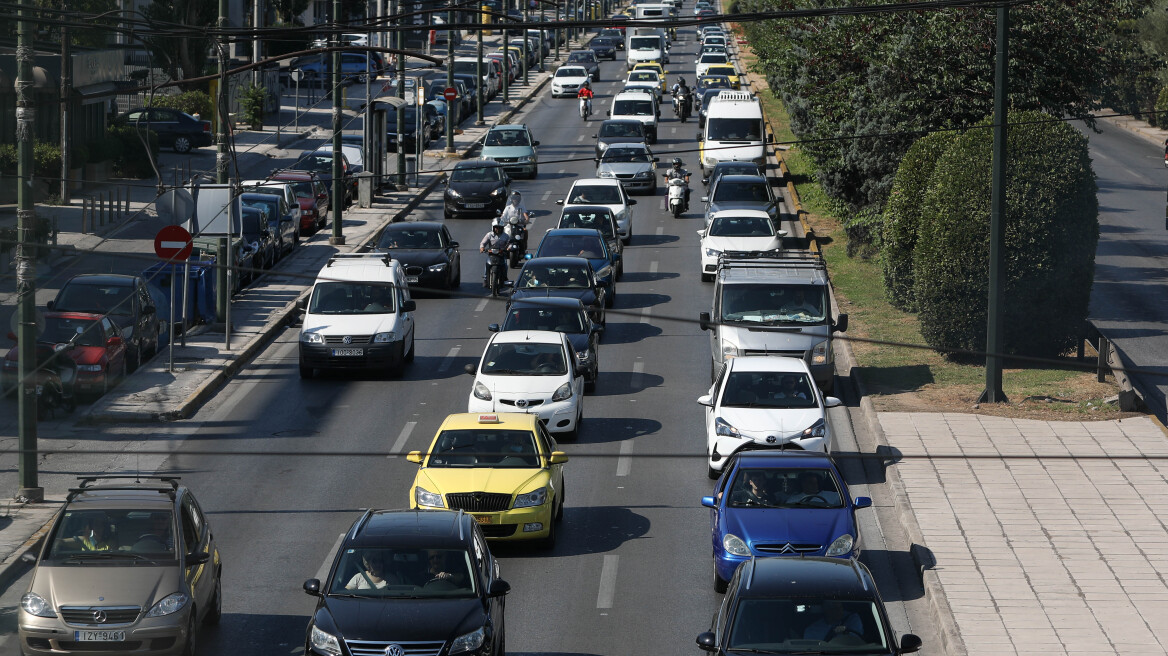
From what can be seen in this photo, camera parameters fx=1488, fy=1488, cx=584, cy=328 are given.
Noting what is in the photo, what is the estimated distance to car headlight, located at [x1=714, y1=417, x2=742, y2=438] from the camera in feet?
66.5

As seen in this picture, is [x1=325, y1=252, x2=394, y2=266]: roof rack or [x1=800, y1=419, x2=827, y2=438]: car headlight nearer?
[x1=800, y1=419, x2=827, y2=438]: car headlight

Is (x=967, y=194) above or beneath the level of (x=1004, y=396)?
above

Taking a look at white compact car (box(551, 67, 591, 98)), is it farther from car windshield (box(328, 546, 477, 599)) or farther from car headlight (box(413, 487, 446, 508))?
car windshield (box(328, 546, 477, 599))

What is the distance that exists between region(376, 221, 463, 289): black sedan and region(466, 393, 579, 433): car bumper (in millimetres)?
10001

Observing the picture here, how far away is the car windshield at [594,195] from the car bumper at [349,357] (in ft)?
45.8

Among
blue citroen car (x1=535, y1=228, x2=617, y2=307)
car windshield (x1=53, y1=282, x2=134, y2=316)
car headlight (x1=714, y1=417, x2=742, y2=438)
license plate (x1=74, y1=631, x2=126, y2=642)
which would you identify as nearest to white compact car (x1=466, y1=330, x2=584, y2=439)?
car headlight (x1=714, y1=417, x2=742, y2=438)

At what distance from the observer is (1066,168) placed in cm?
2659

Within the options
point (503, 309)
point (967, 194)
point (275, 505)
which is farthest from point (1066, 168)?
point (275, 505)

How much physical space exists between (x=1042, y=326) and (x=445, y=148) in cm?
3370

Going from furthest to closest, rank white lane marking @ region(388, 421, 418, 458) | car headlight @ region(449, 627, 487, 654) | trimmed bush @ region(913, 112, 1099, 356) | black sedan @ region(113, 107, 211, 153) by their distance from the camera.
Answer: black sedan @ region(113, 107, 211, 153), trimmed bush @ region(913, 112, 1099, 356), white lane marking @ region(388, 421, 418, 458), car headlight @ region(449, 627, 487, 654)

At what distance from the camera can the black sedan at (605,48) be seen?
103688 mm

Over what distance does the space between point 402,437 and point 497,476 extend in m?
5.41

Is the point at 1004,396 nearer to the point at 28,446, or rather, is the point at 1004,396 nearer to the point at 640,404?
the point at 640,404

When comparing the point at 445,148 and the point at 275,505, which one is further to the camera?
the point at 445,148
